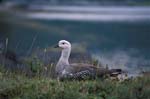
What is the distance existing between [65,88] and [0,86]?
3.34ft

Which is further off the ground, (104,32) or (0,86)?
(104,32)

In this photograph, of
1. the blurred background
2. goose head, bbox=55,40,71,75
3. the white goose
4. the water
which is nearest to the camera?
the white goose

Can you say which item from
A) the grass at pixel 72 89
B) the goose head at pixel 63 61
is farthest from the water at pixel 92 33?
the grass at pixel 72 89

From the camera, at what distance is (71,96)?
354 inches

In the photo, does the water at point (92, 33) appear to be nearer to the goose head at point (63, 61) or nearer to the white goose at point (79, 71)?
the goose head at point (63, 61)

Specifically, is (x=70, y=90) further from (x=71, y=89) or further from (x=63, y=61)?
(x=63, y=61)

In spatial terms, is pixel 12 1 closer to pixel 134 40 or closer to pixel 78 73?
pixel 134 40

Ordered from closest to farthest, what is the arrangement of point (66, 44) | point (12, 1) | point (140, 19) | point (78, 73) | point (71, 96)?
point (71, 96)
point (78, 73)
point (66, 44)
point (140, 19)
point (12, 1)

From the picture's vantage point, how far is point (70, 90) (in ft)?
30.3

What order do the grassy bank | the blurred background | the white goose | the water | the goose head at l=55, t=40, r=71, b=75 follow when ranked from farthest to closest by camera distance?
the water
the blurred background
the goose head at l=55, t=40, r=71, b=75
the white goose
the grassy bank

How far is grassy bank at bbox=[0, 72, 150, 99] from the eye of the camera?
9055mm

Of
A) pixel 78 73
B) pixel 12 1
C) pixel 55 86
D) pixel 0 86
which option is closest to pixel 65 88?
pixel 55 86

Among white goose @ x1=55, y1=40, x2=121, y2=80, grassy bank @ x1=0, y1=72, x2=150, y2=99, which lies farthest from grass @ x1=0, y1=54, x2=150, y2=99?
white goose @ x1=55, y1=40, x2=121, y2=80

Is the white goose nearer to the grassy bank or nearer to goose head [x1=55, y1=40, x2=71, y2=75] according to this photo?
goose head [x1=55, y1=40, x2=71, y2=75]
